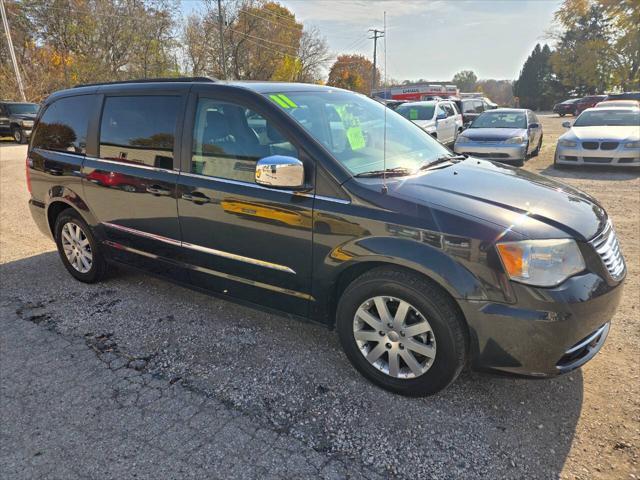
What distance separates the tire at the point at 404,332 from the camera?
93.1 inches

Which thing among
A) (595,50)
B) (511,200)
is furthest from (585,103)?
(511,200)

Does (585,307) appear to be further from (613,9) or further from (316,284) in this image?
(613,9)

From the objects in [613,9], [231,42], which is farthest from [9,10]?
[613,9]

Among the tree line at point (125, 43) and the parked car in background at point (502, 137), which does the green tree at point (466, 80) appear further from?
the parked car in background at point (502, 137)

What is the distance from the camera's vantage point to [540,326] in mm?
2191

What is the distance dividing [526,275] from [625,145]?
953 centimetres

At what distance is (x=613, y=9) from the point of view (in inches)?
1618

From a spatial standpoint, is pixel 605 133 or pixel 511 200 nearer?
pixel 511 200

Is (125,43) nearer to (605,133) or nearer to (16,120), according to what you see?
(16,120)

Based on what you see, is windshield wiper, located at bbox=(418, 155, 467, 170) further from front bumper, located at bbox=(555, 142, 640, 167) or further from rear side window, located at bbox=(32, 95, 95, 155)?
front bumper, located at bbox=(555, 142, 640, 167)

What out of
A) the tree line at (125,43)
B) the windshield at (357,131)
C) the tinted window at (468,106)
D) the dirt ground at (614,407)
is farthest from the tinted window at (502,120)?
the tree line at (125,43)

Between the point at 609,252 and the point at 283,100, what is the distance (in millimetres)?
2235

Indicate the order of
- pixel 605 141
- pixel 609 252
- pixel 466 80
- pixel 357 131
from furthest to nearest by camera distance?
1. pixel 466 80
2. pixel 605 141
3. pixel 357 131
4. pixel 609 252

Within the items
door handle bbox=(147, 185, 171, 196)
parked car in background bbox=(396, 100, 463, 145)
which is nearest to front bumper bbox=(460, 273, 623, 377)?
door handle bbox=(147, 185, 171, 196)
